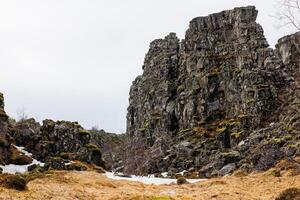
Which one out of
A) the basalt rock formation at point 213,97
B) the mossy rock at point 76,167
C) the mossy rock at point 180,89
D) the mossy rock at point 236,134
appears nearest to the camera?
the mossy rock at point 76,167

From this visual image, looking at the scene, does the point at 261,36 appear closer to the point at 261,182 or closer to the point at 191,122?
the point at 191,122

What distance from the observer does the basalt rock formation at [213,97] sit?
265 feet

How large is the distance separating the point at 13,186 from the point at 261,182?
79.8 feet

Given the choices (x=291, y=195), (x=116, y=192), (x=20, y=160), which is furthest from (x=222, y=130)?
(x=291, y=195)

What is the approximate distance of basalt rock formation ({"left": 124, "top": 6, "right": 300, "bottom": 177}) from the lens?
80.8m

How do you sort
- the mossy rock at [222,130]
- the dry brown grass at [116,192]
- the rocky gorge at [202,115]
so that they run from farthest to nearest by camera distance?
the mossy rock at [222,130], the rocky gorge at [202,115], the dry brown grass at [116,192]

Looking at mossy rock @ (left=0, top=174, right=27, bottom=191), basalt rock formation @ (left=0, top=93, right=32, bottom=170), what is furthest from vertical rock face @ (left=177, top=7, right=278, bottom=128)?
mossy rock @ (left=0, top=174, right=27, bottom=191)

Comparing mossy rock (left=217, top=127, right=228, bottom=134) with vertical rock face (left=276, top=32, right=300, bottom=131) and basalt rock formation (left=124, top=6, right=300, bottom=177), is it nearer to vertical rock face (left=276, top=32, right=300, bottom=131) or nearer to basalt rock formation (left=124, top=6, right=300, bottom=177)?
basalt rock formation (left=124, top=6, right=300, bottom=177)

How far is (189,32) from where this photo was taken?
119 metres

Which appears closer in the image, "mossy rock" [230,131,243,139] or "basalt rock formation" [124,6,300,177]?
"basalt rock formation" [124,6,300,177]

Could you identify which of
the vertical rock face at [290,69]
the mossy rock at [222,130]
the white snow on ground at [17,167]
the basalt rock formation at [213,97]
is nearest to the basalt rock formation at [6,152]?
the white snow on ground at [17,167]

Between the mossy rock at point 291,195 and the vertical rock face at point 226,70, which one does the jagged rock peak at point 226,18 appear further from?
the mossy rock at point 291,195

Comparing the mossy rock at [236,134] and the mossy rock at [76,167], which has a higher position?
the mossy rock at [236,134]

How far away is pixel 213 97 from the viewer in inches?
4215
